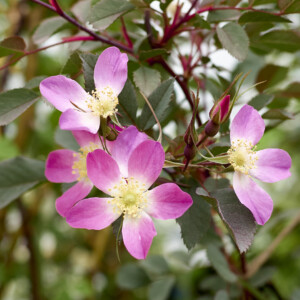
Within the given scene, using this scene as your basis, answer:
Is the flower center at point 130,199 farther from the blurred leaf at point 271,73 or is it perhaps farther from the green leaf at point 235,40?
the blurred leaf at point 271,73

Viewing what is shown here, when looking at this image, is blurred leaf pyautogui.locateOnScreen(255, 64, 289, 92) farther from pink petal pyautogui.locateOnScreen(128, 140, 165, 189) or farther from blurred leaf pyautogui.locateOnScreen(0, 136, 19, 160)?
blurred leaf pyautogui.locateOnScreen(0, 136, 19, 160)

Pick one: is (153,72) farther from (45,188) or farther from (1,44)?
(45,188)

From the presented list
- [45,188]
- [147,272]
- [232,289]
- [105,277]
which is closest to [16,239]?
[45,188]

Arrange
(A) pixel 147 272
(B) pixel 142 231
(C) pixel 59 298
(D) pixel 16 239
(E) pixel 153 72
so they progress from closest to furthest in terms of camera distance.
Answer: (B) pixel 142 231 → (E) pixel 153 72 → (A) pixel 147 272 → (C) pixel 59 298 → (D) pixel 16 239

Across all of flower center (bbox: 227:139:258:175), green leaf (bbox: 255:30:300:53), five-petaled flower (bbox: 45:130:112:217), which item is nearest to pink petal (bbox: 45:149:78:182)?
five-petaled flower (bbox: 45:130:112:217)

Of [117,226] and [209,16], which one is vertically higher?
[209,16]

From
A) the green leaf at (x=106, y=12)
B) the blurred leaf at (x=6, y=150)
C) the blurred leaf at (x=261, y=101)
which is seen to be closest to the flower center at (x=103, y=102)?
the green leaf at (x=106, y=12)
